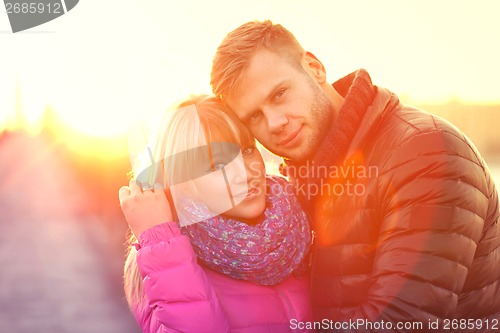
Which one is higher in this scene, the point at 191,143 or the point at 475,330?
the point at 191,143

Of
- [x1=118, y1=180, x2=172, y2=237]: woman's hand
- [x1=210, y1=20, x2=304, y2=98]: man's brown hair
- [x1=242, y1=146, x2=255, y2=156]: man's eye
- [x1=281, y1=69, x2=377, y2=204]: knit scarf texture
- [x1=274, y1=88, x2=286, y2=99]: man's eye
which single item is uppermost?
[x1=210, y1=20, x2=304, y2=98]: man's brown hair

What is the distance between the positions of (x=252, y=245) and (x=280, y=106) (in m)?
0.64

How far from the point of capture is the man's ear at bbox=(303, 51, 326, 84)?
3.24 metres

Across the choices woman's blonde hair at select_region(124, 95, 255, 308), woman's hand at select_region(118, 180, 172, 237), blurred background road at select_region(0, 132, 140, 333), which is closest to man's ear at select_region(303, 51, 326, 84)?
woman's blonde hair at select_region(124, 95, 255, 308)

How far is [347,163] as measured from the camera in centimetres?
284

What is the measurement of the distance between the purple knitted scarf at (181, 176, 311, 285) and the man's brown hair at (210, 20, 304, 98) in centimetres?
59

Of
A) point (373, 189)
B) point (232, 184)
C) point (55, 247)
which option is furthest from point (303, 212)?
point (55, 247)

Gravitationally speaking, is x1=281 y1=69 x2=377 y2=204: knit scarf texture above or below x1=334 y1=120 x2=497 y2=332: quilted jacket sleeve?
above

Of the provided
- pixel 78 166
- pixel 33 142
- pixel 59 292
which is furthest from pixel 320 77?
pixel 33 142

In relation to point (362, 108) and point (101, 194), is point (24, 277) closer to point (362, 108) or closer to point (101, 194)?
point (101, 194)

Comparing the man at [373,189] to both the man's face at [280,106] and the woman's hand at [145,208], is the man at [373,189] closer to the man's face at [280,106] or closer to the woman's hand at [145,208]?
the man's face at [280,106]

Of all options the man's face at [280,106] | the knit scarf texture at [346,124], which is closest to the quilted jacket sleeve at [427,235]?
the knit scarf texture at [346,124]

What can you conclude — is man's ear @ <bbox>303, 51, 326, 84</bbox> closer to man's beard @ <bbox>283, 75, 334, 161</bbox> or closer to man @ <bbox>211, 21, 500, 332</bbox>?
man @ <bbox>211, 21, 500, 332</bbox>

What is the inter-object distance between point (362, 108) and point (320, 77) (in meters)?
0.45
